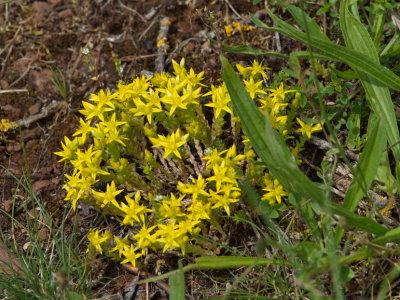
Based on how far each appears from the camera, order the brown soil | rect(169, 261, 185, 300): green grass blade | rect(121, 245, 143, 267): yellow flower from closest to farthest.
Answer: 1. rect(169, 261, 185, 300): green grass blade
2. rect(121, 245, 143, 267): yellow flower
3. the brown soil

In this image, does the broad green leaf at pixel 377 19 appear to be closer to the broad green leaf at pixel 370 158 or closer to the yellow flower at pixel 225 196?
the broad green leaf at pixel 370 158

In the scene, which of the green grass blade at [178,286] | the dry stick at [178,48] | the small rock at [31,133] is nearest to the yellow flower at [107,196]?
the green grass blade at [178,286]

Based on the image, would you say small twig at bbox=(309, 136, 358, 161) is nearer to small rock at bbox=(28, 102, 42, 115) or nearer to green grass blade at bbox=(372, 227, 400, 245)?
green grass blade at bbox=(372, 227, 400, 245)

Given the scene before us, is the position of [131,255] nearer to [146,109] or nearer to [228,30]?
[146,109]

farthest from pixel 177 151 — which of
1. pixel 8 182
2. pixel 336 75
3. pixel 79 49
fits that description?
pixel 79 49

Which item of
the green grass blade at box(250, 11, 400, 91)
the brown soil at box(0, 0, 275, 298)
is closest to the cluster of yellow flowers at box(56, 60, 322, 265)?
the green grass blade at box(250, 11, 400, 91)

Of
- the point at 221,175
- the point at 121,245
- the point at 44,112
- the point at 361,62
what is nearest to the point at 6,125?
the point at 44,112
